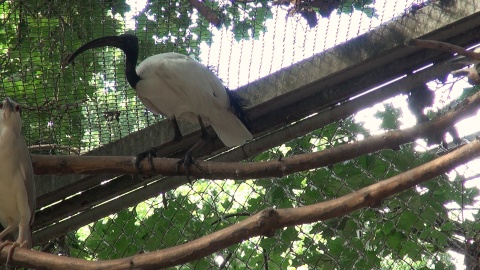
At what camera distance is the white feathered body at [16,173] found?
271 cm

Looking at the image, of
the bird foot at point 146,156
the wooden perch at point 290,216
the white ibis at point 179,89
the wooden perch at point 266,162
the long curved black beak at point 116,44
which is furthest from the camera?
the white ibis at point 179,89

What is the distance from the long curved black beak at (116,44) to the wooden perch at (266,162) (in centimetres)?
51

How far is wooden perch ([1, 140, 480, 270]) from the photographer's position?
176 cm

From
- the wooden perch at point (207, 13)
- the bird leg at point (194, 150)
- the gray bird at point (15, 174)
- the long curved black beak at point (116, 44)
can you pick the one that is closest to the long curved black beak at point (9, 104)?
the gray bird at point (15, 174)

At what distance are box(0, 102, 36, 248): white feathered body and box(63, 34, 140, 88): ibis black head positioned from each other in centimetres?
37

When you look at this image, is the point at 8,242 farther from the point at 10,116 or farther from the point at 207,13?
the point at 207,13

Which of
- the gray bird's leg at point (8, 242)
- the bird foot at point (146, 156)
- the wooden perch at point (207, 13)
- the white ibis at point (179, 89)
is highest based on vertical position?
the wooden perch at point (207, 13)

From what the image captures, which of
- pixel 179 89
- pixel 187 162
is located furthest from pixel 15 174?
pixel 179 89

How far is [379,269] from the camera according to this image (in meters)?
2.86

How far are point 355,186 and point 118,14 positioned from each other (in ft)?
4.27

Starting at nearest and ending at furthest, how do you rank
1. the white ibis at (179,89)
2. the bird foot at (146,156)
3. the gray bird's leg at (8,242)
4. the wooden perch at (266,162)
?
1. the wooden perch at (266,162)
2. the gray bird's leg at (8,242)
3. the bird foot at (146,156)
4. the white ibis at (179,89)

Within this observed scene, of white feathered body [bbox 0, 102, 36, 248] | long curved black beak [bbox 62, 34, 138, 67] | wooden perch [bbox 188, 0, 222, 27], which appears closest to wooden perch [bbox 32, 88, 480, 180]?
white feathered body [bbox 0, 102, 36, 248]

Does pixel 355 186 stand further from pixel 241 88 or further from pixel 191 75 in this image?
pixel 191 75

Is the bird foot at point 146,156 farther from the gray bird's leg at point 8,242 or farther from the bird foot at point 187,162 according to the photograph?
the gray bird's leg at point 8,242
